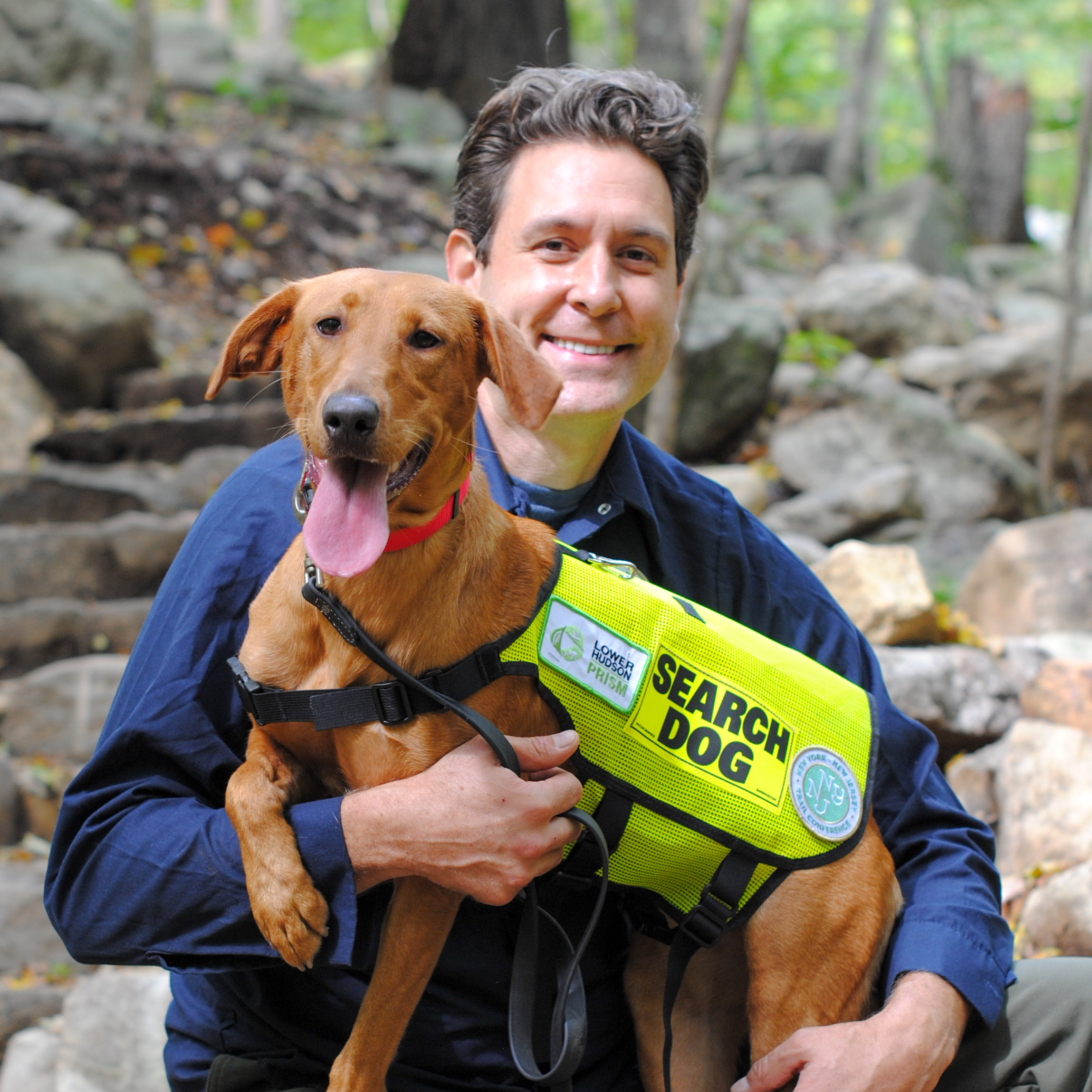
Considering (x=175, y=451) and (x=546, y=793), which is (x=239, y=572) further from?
(x=175, y=451)

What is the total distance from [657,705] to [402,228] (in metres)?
8.95

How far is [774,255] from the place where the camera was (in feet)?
43.8

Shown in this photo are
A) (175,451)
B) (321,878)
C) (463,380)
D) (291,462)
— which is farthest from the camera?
(175,451)

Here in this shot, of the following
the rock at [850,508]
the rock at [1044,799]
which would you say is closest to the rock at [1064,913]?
the rock at [1044,799]

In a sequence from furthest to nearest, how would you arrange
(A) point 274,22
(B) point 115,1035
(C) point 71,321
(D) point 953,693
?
(A) point 274,22, (C) point 71,321, (D) point 953,693, (B) point 115,1035

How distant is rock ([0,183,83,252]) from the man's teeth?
6.57 meters

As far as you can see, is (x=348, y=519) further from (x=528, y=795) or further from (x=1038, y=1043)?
(x=1038, y=1043)

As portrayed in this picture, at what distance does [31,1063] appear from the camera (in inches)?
129

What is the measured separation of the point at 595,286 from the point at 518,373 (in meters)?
0.50

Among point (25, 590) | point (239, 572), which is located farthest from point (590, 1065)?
point (25, 590)

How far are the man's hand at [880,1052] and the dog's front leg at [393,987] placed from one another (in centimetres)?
72

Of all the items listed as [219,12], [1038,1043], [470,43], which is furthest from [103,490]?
[219,12]

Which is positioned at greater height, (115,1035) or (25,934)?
(115,1035)

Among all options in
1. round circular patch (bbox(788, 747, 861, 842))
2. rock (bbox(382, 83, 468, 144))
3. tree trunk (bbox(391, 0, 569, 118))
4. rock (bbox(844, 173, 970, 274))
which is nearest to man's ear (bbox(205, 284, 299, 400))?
round circular patch (bbox(788, 747, 861, 842))
